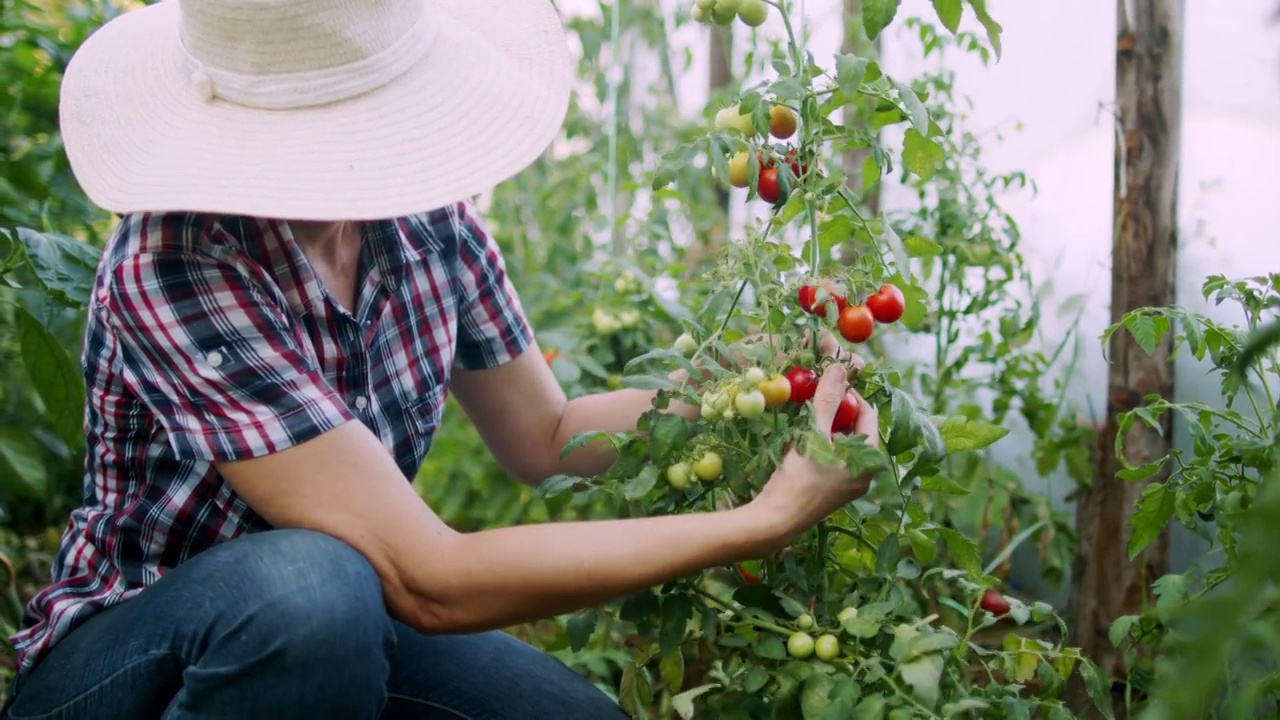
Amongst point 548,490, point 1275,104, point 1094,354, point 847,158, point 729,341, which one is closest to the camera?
point 548,490

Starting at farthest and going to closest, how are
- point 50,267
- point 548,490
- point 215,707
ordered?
point 50,267
point 548,490
point 215,707

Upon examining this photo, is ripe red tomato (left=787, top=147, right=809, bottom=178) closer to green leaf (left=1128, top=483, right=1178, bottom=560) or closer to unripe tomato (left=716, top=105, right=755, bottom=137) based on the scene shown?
unripe tomato (left=716, top=105, right=755, bottom=137)

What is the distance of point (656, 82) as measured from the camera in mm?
3746

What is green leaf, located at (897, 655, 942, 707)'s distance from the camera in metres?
1.13

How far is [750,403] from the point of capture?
1.13 metres

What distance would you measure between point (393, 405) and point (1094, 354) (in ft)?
4.13

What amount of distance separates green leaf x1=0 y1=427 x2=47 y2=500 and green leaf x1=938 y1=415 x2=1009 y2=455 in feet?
4.46

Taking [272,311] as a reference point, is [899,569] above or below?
below

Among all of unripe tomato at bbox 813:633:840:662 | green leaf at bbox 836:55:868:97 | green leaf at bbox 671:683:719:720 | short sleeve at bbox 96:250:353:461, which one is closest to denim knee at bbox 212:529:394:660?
short sleeve at bbox 96:250:353:461

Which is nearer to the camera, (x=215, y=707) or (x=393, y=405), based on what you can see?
(x=215, y=707)

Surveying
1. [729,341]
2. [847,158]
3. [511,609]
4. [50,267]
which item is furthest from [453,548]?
[847,158]

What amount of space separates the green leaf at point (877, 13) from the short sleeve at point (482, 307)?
65cm

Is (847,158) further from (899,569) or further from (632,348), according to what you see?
(899,569)

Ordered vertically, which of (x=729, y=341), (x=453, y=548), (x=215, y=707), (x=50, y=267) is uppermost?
(x=50, y=267)
